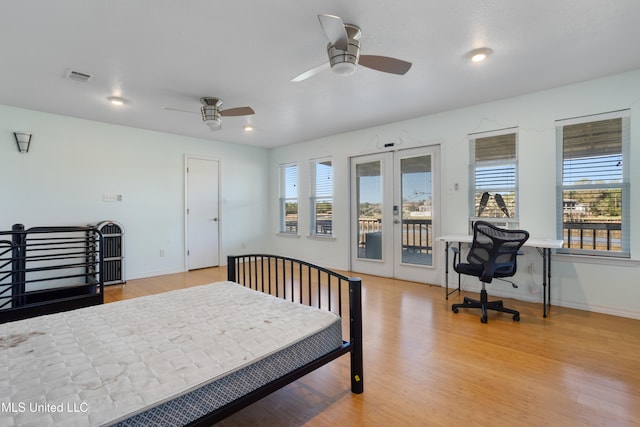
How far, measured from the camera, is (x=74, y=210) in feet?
15.1

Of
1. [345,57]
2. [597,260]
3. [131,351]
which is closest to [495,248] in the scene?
[597,260]

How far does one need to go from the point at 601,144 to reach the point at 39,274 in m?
7.12

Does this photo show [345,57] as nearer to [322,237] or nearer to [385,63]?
[385,63]

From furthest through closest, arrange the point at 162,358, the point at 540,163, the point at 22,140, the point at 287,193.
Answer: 1. the point at 287,193
2. the point at 22,140
3. the point at 540,163
4. the point at 162,358

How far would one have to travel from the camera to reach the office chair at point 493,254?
9.93ft

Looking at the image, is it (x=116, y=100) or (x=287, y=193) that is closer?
(x=116, y=100)

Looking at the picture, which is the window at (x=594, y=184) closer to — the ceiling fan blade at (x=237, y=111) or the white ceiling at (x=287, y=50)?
the white ceiling at (x=287, y=50)

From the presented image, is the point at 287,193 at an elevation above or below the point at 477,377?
above

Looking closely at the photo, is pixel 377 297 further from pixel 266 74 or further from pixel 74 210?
pixel 74 210

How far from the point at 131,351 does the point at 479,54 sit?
327 cm

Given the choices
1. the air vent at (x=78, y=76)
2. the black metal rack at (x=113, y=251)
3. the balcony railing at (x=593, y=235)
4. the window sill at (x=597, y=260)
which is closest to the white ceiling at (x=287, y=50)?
the air vent at (x=78, y=76)

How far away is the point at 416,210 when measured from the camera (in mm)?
4785

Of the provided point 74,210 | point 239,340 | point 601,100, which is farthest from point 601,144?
point 74,210

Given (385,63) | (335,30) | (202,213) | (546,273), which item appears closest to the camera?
(335,30)
